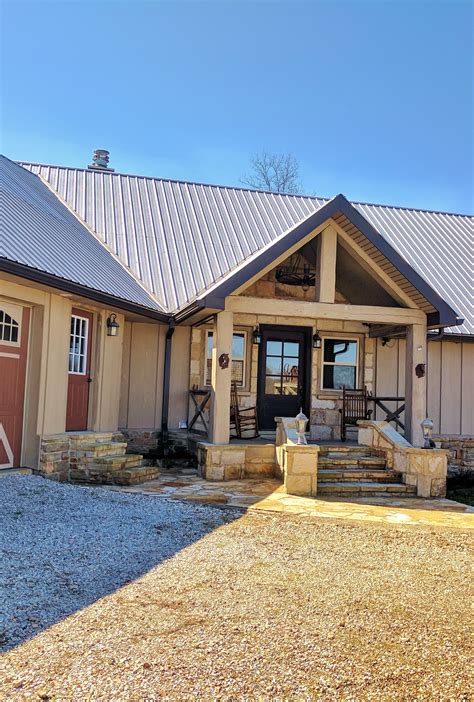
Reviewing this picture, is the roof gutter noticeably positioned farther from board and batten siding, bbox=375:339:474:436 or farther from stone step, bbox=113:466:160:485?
board and batten siding, bbox=375:339:474:436

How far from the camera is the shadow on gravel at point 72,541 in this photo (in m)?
3.96

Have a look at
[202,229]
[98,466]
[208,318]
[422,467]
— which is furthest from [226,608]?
[202,229]

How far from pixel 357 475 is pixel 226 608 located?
5637mm

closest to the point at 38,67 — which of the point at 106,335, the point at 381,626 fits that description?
the point at 106,335

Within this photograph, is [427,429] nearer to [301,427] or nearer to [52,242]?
[301,427]

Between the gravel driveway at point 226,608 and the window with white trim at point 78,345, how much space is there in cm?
326

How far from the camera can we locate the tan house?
8633 mm

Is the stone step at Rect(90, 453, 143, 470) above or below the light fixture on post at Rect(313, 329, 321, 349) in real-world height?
below

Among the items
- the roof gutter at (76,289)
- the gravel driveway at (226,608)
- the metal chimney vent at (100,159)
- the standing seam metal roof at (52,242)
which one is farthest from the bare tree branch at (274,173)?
the gravel driveway at (226,608)

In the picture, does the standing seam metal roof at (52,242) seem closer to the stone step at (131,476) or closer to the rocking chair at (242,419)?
the rocking chair at (242,419)

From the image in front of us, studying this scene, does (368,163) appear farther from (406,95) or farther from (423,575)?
(423,575)

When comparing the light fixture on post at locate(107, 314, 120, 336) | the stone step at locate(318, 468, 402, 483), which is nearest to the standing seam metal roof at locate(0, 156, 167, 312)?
the light fixture on post at locate(107, 314, 120, 336)

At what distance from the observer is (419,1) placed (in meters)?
10.6

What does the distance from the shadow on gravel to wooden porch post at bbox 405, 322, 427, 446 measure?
13.1 ft
